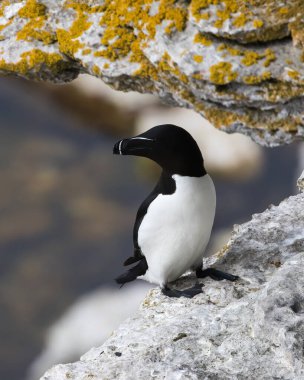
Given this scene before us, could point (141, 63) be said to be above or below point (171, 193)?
above

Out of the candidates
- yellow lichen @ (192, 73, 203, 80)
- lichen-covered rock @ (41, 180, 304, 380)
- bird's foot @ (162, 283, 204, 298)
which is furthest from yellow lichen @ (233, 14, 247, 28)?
bird's foot @ (162, 283, 204, 298)

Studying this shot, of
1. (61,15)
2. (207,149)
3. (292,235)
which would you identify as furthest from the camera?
(207,149)

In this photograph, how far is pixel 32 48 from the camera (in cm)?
316

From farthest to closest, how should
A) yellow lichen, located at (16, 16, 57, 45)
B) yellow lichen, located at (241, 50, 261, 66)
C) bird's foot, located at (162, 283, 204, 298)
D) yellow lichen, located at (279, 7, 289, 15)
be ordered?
bird's foot, located at (162, 283, 204, 298) < yellow lichen, located at (16, 16, 57, 45) < yellow lichen, located at (241, 50, 261, 66) < yellow lichen, located at (279, 7, 289, 15)

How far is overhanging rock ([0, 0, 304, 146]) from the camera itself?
Answer: 2.55m

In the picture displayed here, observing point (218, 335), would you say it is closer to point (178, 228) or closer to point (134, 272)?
point (178, 228)

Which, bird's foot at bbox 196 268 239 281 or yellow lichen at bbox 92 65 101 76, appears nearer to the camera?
yellow lichen at bbox 92 65 101 76

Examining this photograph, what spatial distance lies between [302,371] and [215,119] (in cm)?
115

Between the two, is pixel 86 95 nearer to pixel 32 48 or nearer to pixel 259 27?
pixel 32 48

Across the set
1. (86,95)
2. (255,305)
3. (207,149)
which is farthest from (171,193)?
(86,95)

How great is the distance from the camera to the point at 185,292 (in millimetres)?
4059

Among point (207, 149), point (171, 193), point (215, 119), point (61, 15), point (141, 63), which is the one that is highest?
point (61, 15)

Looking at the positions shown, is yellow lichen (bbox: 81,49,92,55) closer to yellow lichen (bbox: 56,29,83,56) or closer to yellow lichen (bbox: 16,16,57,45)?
yellow lichen (bbox: 56,29,83,56)

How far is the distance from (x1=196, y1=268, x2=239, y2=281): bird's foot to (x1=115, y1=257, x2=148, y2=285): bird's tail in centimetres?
35
